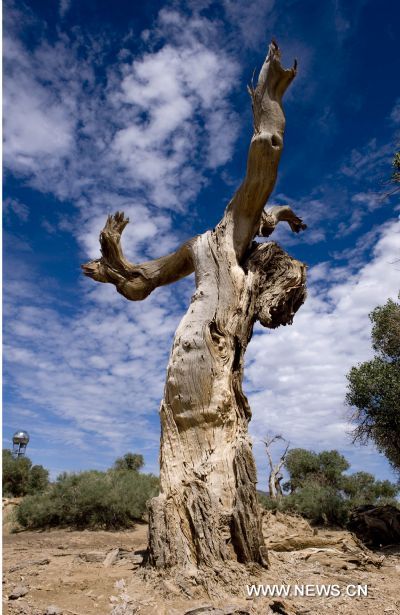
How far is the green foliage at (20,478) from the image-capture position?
18.7 m

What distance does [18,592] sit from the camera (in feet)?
12.6

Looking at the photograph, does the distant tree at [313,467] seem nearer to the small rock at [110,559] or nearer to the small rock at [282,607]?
the small rock at [110,559]

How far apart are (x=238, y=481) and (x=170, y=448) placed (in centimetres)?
85

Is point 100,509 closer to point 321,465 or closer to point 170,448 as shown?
point 170,448

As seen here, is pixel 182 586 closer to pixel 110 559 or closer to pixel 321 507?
pixel 110 559

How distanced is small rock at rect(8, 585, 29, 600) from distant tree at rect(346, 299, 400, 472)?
363 inches

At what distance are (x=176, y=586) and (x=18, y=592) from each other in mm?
1356

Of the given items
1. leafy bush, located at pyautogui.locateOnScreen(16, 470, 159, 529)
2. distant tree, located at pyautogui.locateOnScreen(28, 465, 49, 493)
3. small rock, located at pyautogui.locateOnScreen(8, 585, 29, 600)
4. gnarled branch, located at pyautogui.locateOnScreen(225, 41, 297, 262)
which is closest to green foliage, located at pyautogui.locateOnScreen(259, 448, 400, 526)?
leafy bush, located at pyautogui.locateOnScreen(16, 470, 159, 529)

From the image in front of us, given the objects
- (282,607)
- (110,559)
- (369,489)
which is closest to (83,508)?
(110,559)

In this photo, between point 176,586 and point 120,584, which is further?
point 120,584

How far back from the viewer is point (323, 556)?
5270 mm

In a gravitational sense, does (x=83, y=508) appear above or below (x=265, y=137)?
below

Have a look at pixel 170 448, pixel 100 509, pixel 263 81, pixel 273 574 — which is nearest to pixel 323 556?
pixel 273 574

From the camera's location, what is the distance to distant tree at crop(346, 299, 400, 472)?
436 inches
